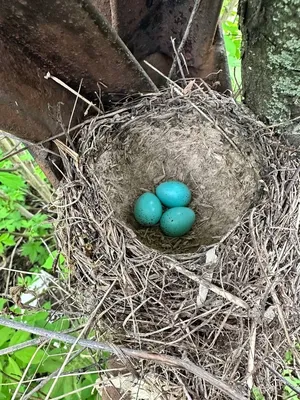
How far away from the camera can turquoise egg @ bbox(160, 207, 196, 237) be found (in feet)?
5.19

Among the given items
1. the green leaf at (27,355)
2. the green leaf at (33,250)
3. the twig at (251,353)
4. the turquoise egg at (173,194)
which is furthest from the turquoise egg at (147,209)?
the green leaf at (33,250)

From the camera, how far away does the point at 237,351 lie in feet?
3.56

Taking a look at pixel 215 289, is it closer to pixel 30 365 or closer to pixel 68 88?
pixel 68 88

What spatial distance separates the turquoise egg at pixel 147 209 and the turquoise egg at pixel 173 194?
0.10 feet

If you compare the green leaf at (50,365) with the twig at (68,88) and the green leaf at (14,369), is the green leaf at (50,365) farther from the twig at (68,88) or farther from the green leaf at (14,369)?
the twig at (68,88)

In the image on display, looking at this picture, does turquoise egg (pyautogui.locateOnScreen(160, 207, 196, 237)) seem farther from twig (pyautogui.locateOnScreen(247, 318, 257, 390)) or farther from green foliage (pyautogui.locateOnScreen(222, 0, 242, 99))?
twig (pyautogui.locateOnScreen(247, 318, 257, 390))

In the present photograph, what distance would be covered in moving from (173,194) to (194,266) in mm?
478

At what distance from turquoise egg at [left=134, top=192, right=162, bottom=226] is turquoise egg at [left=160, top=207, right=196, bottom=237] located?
0.03 meters

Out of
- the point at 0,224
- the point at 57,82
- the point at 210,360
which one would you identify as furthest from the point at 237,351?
the point at 0,224

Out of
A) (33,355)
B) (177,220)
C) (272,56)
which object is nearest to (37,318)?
(33,355)

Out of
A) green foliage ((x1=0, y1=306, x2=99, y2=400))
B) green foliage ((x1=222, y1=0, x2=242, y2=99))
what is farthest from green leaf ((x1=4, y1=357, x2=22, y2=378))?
green foliage ((x1=222, y1=0, x2=242, y2=99))

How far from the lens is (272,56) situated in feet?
3.56

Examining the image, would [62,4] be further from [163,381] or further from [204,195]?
[204,195]

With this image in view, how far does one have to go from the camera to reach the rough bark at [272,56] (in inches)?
40.1
